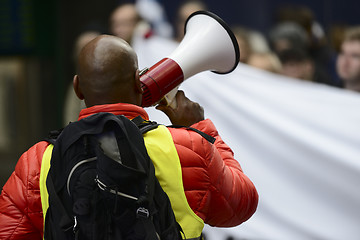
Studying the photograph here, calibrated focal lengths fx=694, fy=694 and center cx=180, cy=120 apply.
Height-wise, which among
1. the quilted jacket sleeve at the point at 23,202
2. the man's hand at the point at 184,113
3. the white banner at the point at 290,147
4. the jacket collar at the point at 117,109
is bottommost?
the white banner at the point at 290,147

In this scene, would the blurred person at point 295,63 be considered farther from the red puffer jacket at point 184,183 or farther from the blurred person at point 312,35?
the red puffer jacket at point 184,183

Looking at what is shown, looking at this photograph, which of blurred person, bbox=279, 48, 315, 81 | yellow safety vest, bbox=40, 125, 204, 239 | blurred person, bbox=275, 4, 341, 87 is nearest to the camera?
yellow safety vest, bbox=40, 125, 204, 239

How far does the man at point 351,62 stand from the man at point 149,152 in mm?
2266

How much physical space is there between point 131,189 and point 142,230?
0.37 ft

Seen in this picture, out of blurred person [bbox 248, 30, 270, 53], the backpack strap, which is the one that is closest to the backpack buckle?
the backpack strap

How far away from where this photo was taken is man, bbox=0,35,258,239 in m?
1.95

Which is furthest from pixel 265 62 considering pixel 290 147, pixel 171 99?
pixel 171 99

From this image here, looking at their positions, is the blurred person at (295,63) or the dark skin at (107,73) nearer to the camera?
the dark skin at (107,73)

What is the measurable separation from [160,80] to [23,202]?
0.59 metres

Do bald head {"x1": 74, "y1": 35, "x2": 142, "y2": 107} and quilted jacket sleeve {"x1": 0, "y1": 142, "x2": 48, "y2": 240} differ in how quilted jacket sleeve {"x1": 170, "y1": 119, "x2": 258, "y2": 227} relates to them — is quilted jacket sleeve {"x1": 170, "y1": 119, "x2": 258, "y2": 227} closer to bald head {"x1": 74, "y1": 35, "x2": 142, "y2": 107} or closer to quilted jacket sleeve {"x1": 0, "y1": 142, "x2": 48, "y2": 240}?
bald head {"x1": 74, "y1": 35, "x2": 142, "y2": 107}

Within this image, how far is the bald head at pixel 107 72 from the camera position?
1.95 metres

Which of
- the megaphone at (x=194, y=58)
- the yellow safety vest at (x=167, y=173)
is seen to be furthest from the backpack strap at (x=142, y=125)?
the megaphone at (x=194, y=58)

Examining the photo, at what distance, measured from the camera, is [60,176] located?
6.20ft

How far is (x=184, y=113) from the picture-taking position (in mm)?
2209
